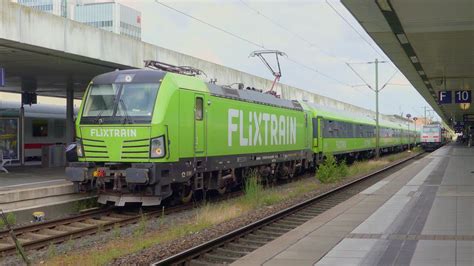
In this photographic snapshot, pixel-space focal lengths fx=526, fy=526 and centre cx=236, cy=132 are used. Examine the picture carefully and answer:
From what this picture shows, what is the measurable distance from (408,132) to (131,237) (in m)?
59.7

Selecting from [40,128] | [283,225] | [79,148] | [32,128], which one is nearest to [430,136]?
[40,128]

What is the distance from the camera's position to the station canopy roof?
14.3 m

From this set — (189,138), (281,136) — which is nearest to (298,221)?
(189,138)

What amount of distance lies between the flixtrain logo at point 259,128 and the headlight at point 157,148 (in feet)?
11.2

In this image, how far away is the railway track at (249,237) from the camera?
765 cm

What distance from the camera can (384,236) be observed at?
28.7 feet

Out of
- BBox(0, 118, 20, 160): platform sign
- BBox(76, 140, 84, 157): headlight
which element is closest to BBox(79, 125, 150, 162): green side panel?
BBox(76, 140, 84, 157): headlight

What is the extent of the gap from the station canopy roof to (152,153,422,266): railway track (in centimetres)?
533

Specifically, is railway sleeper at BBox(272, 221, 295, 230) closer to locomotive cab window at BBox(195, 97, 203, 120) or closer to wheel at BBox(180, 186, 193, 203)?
wheel at BBox(180, 186, 193, 203)

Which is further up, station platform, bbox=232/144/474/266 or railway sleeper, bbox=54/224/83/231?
station platform, bbox=232/144/474/266

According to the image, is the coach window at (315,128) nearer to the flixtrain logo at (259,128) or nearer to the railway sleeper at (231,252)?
the flixtrain logo at (259,128)

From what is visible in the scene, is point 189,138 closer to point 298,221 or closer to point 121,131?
point 121,131

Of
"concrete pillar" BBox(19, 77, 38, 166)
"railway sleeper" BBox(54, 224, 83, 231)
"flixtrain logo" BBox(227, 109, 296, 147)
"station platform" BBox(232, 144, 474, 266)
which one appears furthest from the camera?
"concrete pillar" BBox(19, 77, 38, 166)

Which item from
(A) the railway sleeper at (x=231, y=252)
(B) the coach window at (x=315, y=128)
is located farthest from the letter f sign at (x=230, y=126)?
(B) the coach window at (x=315, y=128)
